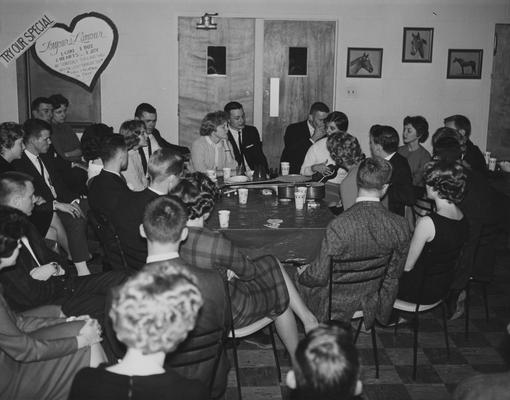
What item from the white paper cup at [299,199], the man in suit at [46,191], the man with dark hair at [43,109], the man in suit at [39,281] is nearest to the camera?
the man in suit at [39,281]

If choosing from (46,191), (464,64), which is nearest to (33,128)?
(46,191)

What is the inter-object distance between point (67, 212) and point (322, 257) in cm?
259

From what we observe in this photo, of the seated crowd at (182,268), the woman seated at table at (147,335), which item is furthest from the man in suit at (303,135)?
the woman seated at table at (147,335)

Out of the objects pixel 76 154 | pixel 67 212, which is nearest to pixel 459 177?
pixel 67 212

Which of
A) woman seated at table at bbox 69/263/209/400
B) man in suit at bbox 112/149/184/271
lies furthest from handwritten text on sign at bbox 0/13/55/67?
woman seated at table at bbox 69/263/209/400

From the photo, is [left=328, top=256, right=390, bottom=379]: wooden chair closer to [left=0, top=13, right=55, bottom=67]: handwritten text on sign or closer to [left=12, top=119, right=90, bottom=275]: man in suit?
[left=12, top=119, right=90, bottom=275]: man in suit

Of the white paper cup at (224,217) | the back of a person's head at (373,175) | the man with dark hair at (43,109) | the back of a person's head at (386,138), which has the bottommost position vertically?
the white paper cup at (224,217)

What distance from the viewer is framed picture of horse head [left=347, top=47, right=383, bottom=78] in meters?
8.63

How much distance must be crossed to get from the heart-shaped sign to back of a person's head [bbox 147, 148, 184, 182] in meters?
4.88

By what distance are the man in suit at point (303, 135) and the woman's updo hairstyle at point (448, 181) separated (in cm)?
304

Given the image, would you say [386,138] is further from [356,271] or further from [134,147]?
[134,147]

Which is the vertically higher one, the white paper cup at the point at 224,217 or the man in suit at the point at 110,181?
the man in suit at the point at 110,181

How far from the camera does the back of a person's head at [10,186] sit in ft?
12.6

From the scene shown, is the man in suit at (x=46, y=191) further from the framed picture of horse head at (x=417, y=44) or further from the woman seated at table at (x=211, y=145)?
the framed picture of horse head at (x=417, y=44)
